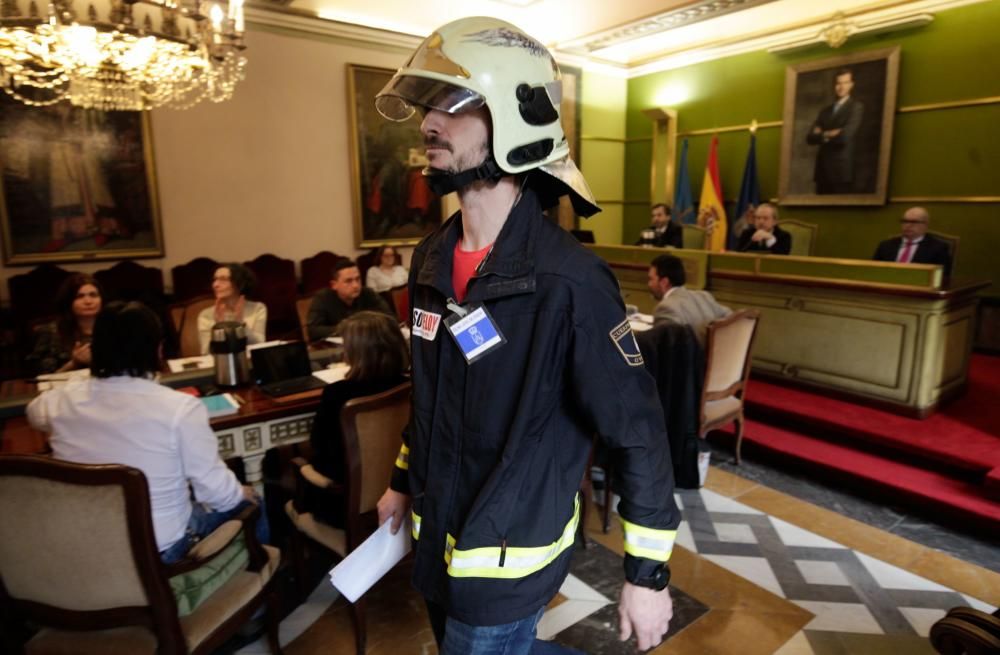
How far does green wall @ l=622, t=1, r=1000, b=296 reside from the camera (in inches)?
200

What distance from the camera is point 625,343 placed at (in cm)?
99

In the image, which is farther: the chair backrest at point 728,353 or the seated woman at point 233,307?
the seated woman at point 233,307

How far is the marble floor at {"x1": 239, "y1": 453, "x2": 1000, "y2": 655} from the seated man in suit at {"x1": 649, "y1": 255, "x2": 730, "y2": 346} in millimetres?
923

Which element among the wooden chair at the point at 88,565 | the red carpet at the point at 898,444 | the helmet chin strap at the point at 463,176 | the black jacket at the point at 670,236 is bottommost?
the red carpet at the point at 898,444

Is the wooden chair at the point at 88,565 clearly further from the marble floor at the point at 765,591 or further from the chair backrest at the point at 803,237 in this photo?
the chair backrest at the point at 803,237

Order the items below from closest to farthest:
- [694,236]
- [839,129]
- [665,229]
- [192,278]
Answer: [192,278], [839,129], [665,229], [694,236]

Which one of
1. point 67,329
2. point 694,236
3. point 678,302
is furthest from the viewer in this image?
point 694,236

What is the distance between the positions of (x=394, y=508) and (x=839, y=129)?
6215mm

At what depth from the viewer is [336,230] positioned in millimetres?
5902

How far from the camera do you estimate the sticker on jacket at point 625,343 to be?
970 millimetres

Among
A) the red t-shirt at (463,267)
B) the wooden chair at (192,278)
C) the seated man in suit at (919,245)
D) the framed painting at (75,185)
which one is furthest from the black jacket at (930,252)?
the framed painting at (75,185)

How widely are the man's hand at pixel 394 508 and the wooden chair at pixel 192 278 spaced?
4245 millimetres

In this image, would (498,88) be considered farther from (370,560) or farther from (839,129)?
(839,129)

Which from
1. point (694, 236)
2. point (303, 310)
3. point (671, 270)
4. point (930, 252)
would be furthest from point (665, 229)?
point (303, 310)
